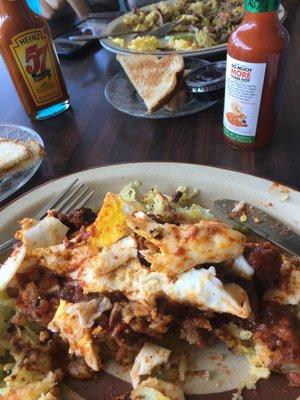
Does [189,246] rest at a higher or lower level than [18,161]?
higher

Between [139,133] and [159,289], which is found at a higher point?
[159,289]

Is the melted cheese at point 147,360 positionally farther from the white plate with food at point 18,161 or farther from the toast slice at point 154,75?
the toast slice at point 154,75

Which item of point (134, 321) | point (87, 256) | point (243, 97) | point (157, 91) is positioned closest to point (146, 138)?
point (157, 91)

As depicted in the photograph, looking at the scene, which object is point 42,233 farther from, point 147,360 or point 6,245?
point 147,360

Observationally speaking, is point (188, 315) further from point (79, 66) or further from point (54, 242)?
point (79, 66)

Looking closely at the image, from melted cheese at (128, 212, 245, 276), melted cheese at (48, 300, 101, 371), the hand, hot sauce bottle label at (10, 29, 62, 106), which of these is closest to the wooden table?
hot sauce bottle label at (10, 29, 62, 106)

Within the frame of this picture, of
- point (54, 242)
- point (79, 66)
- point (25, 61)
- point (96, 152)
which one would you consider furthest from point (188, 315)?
point (79, 66)
